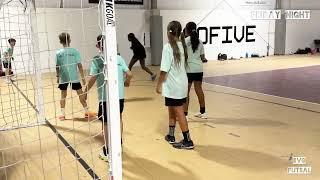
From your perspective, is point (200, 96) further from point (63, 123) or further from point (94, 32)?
point (94, 32)

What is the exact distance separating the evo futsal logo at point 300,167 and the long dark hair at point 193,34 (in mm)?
2160

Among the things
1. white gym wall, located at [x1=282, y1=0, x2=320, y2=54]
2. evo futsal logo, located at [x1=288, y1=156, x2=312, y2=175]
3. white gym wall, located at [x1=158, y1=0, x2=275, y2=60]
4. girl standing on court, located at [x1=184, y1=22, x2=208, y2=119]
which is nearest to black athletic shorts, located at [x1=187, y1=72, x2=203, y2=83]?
girl standing on court, located at [x1=184, y1=22, x2=208, y2=119]

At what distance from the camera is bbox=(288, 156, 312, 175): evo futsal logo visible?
150 inches

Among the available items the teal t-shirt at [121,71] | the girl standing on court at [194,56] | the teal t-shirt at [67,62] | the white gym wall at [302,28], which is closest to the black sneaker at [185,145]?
the teal t-shirt at [121,71]

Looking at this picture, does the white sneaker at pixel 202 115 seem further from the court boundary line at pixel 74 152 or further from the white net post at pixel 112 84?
the white net post at pixel 112 84

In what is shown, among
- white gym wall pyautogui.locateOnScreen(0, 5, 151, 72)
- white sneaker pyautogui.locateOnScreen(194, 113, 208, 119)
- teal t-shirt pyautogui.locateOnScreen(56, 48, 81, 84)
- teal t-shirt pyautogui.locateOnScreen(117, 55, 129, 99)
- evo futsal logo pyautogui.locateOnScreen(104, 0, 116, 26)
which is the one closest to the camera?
evo futsal logo pyautogui.locateOnScreen(104, 0, 116, 26)

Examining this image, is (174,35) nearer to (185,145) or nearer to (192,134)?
(185,145)

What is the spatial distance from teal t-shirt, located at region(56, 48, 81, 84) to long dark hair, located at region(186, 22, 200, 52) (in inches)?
73.2

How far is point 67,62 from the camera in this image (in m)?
5.69

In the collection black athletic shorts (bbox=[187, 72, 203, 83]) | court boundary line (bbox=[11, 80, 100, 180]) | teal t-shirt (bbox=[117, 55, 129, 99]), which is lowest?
court boundary line (bbox=[11, 80, 100, 180])

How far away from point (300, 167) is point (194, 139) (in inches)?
58.6

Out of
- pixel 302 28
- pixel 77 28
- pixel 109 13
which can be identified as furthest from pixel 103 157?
pixel 302 28

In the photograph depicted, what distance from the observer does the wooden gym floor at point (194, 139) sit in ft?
12.6

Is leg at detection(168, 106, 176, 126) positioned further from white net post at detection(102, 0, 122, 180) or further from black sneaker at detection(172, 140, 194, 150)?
white net post at detection(102, 0, 122, 180)
